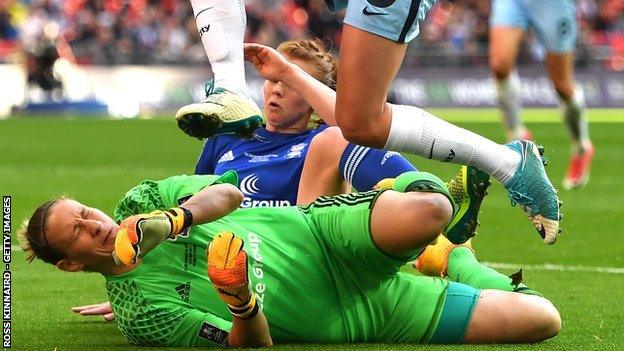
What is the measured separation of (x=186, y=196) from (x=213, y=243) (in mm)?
625

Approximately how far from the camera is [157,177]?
12250 millimetres

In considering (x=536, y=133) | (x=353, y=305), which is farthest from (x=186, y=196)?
(x=536, y=133)

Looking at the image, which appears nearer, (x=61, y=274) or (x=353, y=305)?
(x=353, y=305)

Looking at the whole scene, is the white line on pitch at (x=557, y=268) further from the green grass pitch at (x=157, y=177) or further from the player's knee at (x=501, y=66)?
the player's knee at (x=501, y=66)

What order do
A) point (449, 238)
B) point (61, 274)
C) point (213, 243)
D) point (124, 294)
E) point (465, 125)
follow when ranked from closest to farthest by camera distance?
point (213, 243), point (124, 294), point (449, 238), point (61, 274), point (465, 125)

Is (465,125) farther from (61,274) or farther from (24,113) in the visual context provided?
(61,274)

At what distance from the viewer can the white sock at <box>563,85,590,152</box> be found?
11461 mm

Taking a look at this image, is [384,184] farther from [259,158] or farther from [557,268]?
[557,268]

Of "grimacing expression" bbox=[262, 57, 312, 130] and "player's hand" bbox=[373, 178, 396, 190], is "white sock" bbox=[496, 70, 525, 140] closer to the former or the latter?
"grimacing expression" bbox=[262, 57, 312, 130]

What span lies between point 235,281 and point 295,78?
161 cm

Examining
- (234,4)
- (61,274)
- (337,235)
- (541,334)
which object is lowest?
(61,274)

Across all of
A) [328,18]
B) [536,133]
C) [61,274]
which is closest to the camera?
[61,274]

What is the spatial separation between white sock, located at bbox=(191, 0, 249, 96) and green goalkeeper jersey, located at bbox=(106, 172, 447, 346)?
2.05 feet

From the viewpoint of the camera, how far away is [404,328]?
4711 mm
